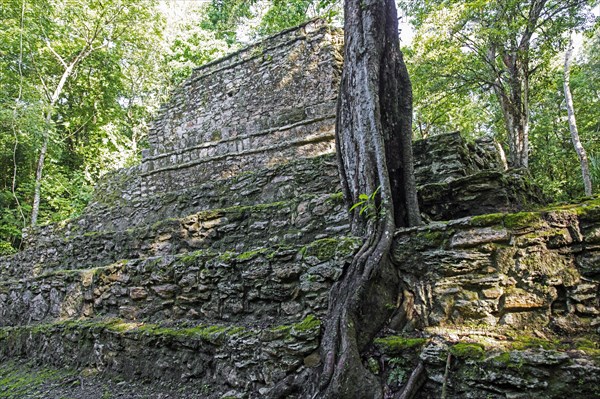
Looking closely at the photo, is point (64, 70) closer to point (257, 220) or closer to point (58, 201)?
point (58, 201)

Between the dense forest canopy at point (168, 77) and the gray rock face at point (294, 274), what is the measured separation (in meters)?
2.01

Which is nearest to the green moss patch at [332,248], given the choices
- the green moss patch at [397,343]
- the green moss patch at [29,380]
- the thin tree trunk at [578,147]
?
the green moss patch at [397,343]

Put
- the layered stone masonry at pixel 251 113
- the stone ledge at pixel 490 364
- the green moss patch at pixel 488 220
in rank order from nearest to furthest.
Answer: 1. the stone ledge at pixel 490 364
2. the green moss patch at pixel 488 220
3. the layered stone masonry at pixel 251 113

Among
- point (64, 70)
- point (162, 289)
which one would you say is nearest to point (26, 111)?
point (64, 70)

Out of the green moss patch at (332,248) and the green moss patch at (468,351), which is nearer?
the green moss patch at (468,351)

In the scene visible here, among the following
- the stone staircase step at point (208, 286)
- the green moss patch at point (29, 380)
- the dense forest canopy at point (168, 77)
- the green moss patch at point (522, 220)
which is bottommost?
the green moss patch at point (29, 380)

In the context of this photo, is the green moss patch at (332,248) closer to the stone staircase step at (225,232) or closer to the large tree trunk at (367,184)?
the large tree trunk at (367,184)

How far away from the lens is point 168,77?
1522 centimetres

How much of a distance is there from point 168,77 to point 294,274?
47.2 ft

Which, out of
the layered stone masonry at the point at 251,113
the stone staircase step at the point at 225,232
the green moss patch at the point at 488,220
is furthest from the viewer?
the layered stone masonry at the point at 251,113

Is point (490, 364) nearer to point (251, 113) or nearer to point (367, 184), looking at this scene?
point (367, 184)

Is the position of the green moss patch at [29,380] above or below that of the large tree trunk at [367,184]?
below

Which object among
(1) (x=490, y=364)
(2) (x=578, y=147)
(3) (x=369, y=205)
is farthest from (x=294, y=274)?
(2) (x=578, y=147)

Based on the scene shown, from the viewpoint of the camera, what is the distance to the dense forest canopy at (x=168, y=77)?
7.99 metres
